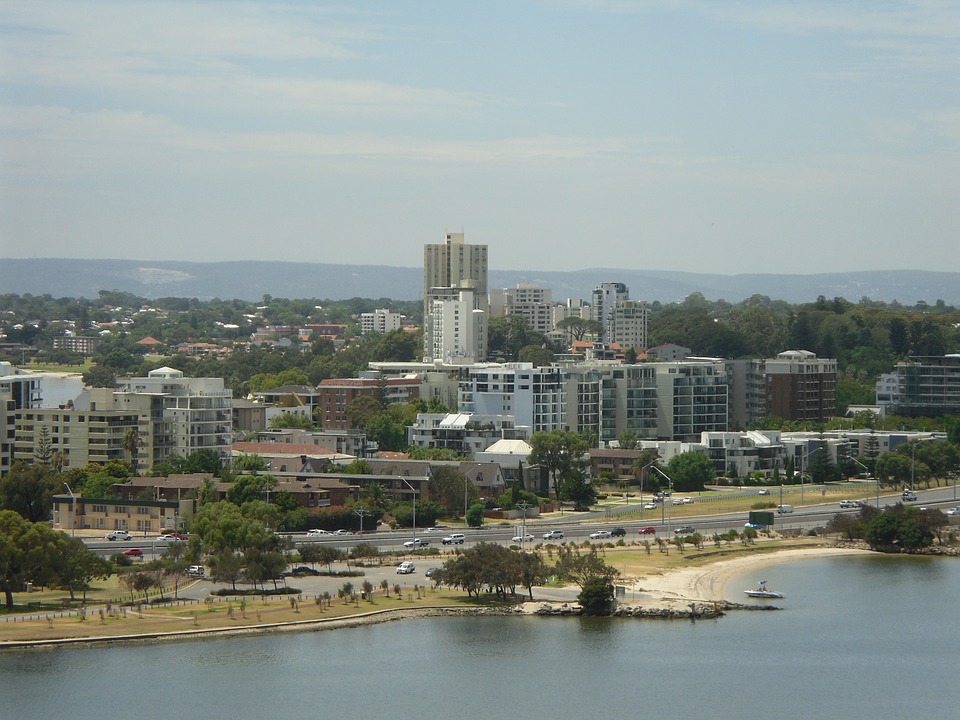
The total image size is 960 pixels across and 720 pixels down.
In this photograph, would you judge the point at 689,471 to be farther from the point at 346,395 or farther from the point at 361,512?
the point at 346,395

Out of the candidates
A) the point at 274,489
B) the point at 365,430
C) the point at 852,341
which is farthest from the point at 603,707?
the point at 852,341

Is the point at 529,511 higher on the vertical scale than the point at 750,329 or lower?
lower

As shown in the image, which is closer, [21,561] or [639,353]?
[21,561]

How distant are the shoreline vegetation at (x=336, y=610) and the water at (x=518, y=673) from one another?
345mm

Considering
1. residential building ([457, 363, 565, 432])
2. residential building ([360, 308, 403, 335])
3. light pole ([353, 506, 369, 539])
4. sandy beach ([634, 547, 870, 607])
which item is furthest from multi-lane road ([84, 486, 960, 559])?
residential building ([360, 308, 403, 335])

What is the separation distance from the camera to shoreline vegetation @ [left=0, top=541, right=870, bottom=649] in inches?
1012

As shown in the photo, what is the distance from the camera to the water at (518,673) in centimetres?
2316

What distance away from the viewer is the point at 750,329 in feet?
267

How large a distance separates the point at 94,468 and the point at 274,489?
5.18m

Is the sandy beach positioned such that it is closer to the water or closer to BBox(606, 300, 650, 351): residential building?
the water

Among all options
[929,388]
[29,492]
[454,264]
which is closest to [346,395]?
[929,388]

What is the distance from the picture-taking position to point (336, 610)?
2773 cm

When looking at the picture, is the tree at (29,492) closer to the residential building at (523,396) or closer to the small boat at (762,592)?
the small boat at (762,592)

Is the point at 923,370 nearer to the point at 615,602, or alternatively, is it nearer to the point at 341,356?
the point at 341,356
